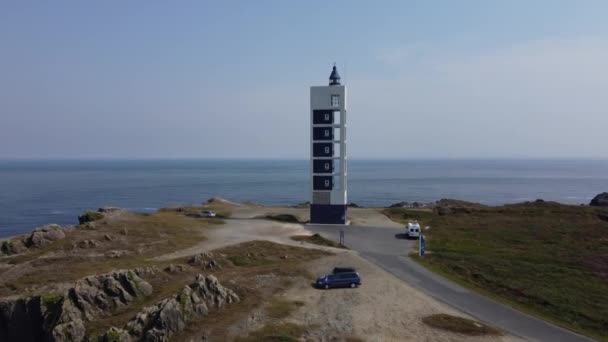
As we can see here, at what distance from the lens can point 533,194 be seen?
164750 mm

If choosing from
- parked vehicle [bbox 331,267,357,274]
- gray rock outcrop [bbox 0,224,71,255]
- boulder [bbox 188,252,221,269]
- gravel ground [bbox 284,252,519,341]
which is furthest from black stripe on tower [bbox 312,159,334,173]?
gray rock outcrop [bbox 0,224,71,255]

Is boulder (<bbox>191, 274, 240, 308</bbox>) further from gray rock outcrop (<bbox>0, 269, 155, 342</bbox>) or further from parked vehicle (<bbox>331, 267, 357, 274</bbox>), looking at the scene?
parked vehicle (<bbox>331, 267, 357, 274</bbox>)

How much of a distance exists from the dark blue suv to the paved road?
510 centimetres

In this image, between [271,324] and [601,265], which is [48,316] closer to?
[271,324]

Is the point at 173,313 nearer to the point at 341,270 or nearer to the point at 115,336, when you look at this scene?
the point at 115,336

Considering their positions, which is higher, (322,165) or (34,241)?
(322,165)

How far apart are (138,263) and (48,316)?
1020 centimetres

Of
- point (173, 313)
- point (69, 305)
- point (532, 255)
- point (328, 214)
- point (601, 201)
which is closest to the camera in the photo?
point (173, 313)

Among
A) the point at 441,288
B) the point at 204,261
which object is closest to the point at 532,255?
the point at 441,288

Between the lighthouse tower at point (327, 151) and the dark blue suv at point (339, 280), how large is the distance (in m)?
28.0

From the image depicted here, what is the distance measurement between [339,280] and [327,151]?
3051 cm

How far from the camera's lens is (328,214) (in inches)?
2616

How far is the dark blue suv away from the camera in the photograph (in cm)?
3747

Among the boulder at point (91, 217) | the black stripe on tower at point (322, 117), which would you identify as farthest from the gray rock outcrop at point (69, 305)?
the black stripe on tower at point (322, 117)
